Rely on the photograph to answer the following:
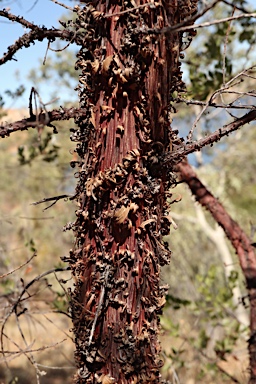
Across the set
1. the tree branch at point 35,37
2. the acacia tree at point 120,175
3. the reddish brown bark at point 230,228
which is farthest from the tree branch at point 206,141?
the reddish brown bark at point 230,228

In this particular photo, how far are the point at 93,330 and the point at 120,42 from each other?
888 millimetres

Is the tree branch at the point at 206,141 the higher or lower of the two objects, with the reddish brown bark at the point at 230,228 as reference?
lower

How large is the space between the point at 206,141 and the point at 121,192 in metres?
0.31

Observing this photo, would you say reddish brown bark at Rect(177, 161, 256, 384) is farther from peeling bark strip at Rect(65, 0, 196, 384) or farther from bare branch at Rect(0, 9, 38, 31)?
bare branch at Rect(0, 9, 38, 31)

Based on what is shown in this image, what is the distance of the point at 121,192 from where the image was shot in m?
1.44

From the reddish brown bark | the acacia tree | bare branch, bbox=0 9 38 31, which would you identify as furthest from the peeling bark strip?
the reddish brown bark

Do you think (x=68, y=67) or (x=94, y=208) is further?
(x=68, y=67)

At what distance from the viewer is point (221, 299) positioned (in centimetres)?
400

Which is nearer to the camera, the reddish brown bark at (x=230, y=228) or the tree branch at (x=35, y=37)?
the tree branch at (x=35, y=37)

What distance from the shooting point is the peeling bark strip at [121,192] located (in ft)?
4.62

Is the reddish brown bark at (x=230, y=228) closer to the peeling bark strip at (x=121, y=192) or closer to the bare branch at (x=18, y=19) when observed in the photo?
the peeling bark strip at (x=121, y=192)

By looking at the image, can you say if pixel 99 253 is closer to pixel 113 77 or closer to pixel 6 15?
pixel 113 77

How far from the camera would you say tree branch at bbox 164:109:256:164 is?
4.59ft

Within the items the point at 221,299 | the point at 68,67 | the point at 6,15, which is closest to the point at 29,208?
the point at 68,67
